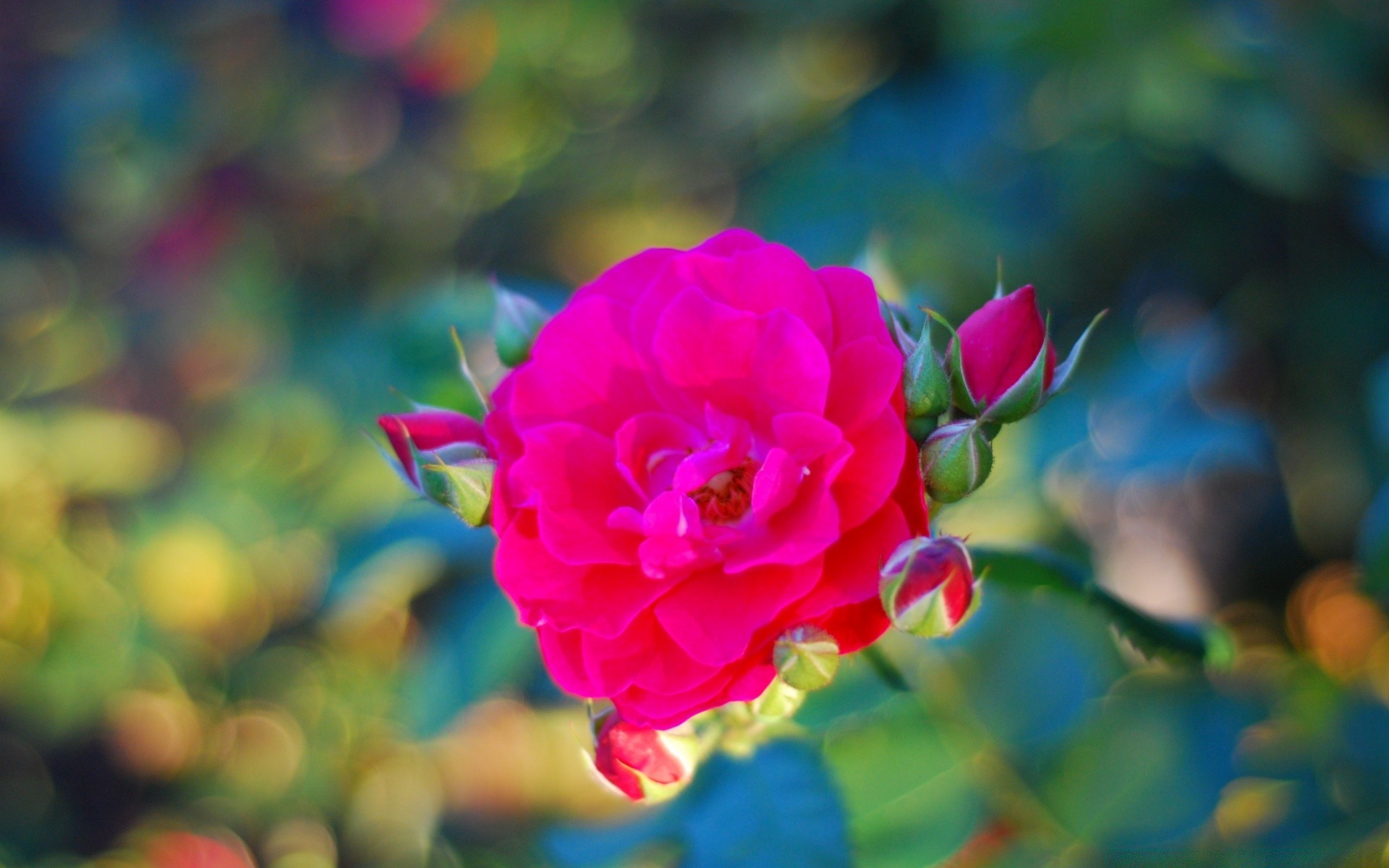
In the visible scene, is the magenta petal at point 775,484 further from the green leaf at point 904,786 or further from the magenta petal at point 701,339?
the green leaf at point 904,786

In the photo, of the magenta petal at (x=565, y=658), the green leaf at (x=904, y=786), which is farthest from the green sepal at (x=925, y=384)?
the green leaf at (x=904, y=786)

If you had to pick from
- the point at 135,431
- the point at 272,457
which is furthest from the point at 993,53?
the point at 135,431

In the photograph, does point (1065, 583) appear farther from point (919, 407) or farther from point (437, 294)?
point (437, 294)

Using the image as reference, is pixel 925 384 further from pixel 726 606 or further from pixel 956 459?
pixel 726 606

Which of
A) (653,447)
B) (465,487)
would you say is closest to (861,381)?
(653,447)

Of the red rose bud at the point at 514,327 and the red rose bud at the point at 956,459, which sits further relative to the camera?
the red rose bud at the point at 514,327

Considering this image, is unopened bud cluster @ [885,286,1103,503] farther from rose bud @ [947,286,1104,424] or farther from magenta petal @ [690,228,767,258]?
magenta petal @ [690,228,767,258]
